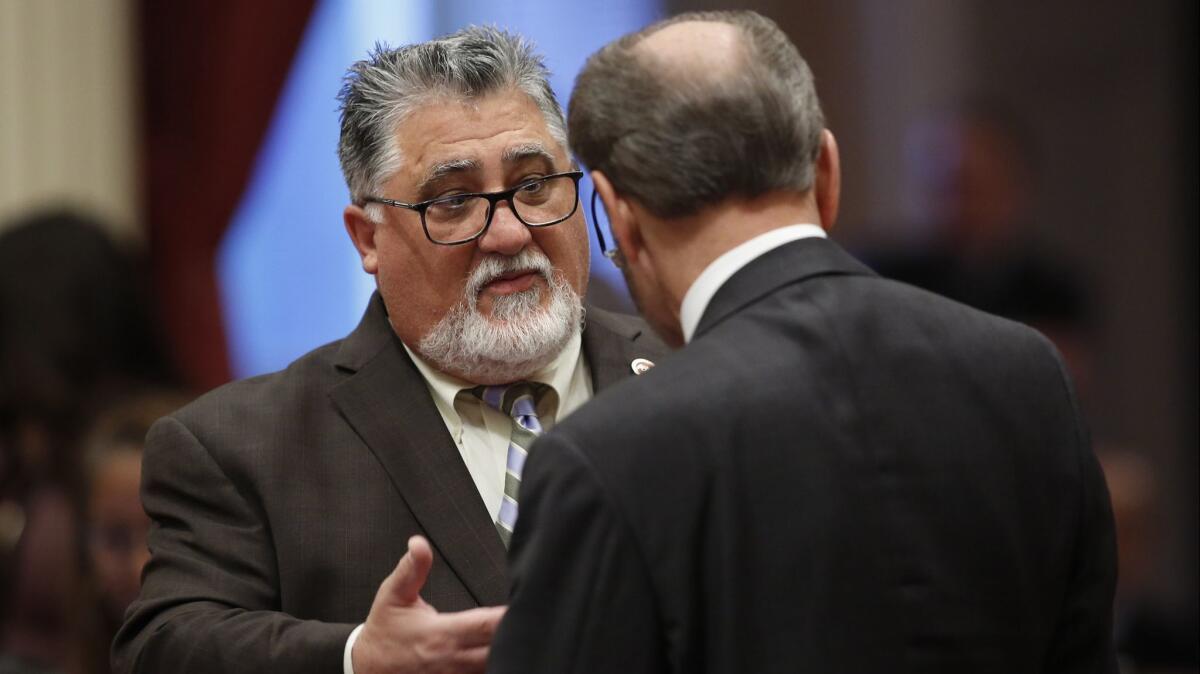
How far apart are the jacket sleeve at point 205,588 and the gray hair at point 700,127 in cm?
80

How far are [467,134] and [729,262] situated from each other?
30.9 inches

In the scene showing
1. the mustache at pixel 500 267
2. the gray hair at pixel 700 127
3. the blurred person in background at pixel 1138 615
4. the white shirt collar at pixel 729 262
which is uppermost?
the gray hair at pixel 700 127

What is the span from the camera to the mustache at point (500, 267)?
8.73ft

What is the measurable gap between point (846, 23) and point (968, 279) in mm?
1396

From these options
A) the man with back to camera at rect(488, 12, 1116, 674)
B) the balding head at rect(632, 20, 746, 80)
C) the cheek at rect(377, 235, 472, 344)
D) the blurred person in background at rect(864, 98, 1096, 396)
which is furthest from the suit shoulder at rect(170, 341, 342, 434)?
the blurred person in background at rect(864, 98, 1096, 396)

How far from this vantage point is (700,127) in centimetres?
194

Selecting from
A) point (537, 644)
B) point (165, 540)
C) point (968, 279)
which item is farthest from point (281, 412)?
point (968, 279)

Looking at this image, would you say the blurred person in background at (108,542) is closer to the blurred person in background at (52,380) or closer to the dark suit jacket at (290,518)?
the blurred person in background at (52,380)

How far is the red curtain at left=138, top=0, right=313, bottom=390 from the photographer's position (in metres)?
5.94

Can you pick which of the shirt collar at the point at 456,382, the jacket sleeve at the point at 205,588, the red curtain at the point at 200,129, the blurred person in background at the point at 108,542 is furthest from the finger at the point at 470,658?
the red curtain at the point at 200,129

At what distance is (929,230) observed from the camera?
5660 mm

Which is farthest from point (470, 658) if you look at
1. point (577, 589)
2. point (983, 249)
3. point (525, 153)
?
point (983, 249)

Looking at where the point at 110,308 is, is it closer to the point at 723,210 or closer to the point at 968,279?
the point at 968,279

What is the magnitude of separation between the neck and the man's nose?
650 mm
